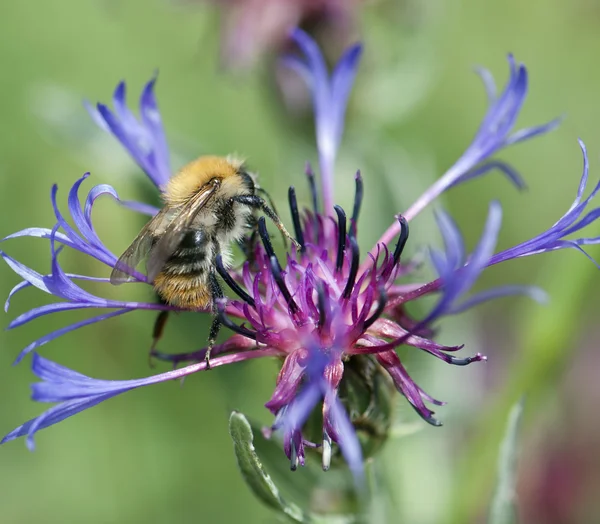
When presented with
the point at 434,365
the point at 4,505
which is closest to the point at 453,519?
the point at 434,365

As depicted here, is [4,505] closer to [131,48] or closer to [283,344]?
[283,344]

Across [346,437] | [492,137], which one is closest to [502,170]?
[492,137]

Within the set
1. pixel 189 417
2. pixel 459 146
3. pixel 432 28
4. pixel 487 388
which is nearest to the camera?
pixel 189 417

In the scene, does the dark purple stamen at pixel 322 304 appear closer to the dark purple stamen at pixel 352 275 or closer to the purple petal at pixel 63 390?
the dark purple stamen at pixel 352 275

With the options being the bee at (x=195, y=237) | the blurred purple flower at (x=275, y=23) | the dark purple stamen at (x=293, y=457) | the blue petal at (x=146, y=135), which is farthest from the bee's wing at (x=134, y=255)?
the blurred purple flower at (x=275, y=23)

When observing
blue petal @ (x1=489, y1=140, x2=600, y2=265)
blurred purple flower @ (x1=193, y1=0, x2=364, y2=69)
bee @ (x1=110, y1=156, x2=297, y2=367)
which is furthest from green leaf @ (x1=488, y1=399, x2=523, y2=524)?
blurred purple flower @ (x1=193, y1=0, x2=364, y2=69)

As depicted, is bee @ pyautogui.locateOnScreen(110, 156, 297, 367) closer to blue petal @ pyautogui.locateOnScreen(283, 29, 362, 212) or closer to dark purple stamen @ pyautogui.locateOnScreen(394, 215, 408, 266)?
dark purple stamen @ pyautogui.locateOnScreen(394, 215, 408, 266)

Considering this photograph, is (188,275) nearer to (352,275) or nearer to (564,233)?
(352,275)

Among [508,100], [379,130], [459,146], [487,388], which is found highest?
[508,100]
